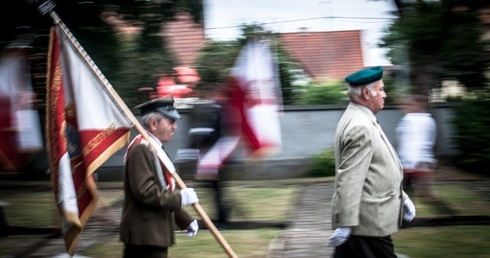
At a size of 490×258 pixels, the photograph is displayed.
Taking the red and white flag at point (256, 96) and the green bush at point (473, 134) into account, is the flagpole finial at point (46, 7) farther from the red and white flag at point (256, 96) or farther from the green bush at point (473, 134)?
the green bush at point (473, 134)

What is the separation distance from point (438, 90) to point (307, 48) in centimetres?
635

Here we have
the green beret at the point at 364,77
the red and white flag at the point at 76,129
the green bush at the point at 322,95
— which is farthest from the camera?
the green bush at the point at 322,95

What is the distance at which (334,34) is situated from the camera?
21.5 m

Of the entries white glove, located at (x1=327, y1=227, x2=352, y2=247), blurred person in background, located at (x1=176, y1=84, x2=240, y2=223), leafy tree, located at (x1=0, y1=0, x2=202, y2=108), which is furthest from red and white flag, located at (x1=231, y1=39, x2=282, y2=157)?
white glove, located at (x1=327, y1=227, x2=352, y2=247)

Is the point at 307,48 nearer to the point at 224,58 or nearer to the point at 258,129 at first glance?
the point at 224,58

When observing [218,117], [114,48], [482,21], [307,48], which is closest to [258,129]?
[218,117]

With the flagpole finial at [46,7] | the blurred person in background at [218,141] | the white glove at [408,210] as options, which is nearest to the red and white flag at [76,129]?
the flagpole finial at [46,7]

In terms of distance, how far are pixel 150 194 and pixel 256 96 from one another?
3911 mm

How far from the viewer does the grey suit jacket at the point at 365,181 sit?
4461mm

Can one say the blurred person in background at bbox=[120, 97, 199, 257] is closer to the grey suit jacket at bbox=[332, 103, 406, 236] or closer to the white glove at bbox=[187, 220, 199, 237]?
the white glove at bbox=[187, 220, 199, 237]

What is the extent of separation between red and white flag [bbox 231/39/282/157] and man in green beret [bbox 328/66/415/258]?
3706mm

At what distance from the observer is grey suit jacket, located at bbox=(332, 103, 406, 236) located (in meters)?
4.46

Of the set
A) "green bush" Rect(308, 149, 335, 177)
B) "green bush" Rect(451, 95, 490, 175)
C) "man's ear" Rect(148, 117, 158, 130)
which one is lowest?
"green bush" Rect(308, 149, 335, 177)

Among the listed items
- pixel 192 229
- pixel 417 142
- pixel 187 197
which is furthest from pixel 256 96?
pixel 187 197
